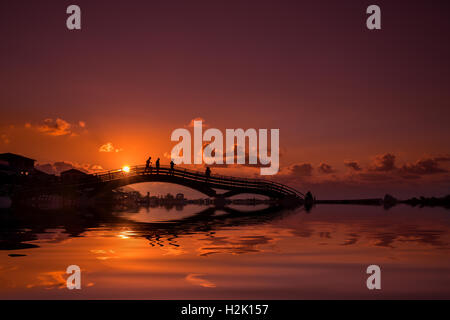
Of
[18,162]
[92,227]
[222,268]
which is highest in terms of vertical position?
[18,162]

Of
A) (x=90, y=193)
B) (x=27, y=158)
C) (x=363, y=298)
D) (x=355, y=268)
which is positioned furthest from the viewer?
(x=27, y=158)

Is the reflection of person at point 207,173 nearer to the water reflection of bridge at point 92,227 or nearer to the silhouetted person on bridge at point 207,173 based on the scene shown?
the silhouetted person on bridge at point 207,173

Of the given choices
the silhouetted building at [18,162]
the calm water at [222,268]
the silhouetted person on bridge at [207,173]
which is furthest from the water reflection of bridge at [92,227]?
the silhouetted building at [18,162]

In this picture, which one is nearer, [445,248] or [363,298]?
[363,298]

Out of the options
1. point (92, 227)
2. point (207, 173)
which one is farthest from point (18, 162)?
point (92, 227)

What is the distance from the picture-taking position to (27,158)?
238 feet

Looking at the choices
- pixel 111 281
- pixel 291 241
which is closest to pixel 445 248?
pixel 291 241

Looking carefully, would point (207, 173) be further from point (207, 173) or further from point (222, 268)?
point (222, 268)

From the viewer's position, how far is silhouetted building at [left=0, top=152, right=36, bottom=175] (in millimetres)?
67625

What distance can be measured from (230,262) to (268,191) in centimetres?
4393

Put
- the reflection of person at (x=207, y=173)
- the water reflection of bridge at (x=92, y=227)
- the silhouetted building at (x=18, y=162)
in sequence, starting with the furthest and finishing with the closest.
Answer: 1. the silhouetted building at (x=18, y=162)
2. the reflection of person at (x=207, y=173)
3. the water reflection of bridge at (x=92, y=227)

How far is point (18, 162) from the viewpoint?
70312 millimetres

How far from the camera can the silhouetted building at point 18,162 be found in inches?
2662
